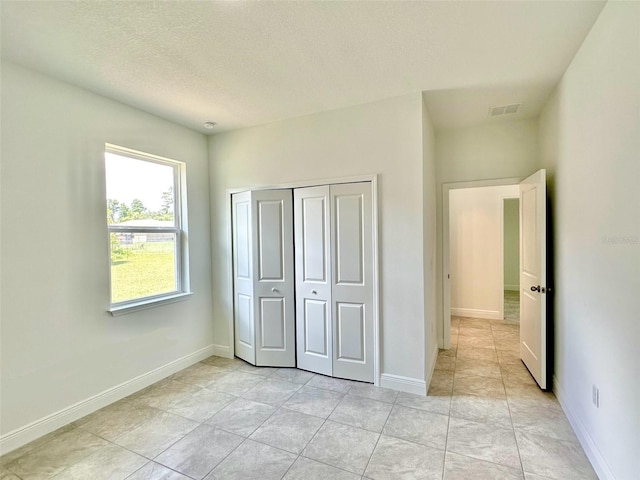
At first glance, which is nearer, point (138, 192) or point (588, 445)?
point (588, 445)

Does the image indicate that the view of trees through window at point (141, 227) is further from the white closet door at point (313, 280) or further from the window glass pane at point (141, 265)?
the white closet door at point (313, 280)

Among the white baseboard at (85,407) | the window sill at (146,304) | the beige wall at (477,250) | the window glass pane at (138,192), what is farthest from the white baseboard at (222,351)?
the beige wall at (477,250)

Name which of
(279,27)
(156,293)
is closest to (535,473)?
(279,27)

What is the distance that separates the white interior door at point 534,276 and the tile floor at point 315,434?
24 cm

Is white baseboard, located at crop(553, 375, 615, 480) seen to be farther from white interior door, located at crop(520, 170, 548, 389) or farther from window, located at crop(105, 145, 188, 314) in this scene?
window, located at crop(105, 145, 188, 314)

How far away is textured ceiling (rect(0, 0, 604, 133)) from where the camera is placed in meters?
1.68

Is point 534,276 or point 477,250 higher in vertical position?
point 477,250

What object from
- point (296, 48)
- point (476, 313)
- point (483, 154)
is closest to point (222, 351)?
point (296, 48)

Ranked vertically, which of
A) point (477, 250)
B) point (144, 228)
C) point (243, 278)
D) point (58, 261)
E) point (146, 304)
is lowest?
point (146, 304)

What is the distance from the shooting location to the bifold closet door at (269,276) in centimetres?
329

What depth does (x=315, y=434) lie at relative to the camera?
7.11ft

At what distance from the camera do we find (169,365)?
320 cm

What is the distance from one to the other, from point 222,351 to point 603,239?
3.78 meters

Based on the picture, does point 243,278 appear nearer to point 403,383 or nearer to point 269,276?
point 269,276
